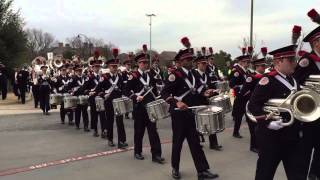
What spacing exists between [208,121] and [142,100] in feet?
7.89

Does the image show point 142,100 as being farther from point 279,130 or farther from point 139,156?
point 279,130

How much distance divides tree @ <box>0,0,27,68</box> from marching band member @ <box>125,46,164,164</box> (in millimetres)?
22066

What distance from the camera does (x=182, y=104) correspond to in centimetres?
750

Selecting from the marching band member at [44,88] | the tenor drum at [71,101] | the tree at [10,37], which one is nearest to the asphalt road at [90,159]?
the tenor drum at [71,101]

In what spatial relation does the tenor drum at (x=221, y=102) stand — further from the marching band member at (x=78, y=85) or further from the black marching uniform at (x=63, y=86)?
the black marching uniform at (x=63, y=86)

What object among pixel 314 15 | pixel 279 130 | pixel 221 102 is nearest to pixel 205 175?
pixel 221 102

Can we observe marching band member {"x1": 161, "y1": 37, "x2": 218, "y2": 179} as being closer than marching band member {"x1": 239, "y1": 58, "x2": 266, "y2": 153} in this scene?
Yes

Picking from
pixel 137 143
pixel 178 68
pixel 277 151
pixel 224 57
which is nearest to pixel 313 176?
pixel 277 151

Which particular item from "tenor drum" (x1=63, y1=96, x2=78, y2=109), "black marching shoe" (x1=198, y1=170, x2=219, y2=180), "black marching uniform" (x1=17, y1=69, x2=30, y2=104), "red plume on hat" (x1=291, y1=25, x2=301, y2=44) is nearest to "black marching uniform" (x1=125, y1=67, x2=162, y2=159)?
"black marching shoe" (x1=198, y1=170, x2=219, y2=180)

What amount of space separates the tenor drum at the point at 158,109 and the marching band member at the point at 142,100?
1.83 ft

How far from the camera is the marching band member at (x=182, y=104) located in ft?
24.8

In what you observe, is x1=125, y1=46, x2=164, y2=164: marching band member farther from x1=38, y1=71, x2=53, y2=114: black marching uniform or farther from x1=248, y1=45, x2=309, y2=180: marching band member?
x1=38, y1=71, x2=53, y2=114: black marching uniform

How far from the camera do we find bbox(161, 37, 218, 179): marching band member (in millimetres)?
7566

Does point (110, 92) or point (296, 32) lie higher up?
point (296, 32)
